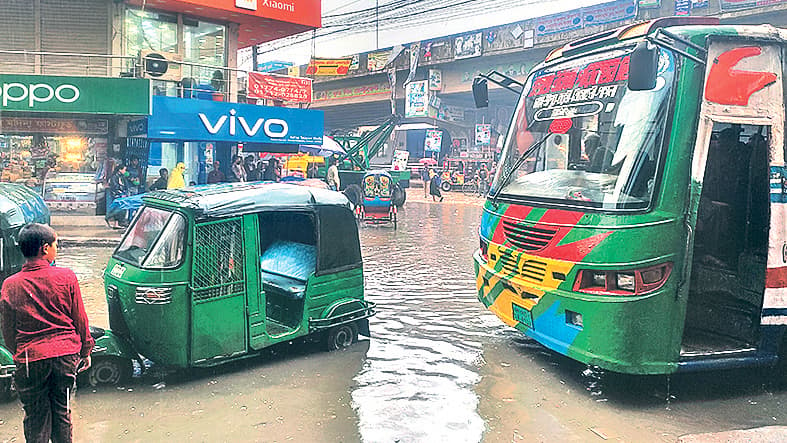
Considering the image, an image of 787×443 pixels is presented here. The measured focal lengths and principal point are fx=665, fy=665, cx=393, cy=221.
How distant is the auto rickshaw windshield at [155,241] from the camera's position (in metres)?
5.73

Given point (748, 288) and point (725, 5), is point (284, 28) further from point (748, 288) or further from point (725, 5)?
point (748, 288)

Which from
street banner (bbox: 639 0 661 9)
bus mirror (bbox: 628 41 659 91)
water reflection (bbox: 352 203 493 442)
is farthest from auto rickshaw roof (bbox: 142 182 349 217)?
street banner (bbox: 639 0 661 9)

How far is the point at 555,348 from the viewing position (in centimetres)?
Answer: 572

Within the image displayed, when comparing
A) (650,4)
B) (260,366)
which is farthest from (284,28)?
(260,366)

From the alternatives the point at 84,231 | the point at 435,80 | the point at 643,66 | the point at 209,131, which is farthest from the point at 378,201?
the point at 435,80

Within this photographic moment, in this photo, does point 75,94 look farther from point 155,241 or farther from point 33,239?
point 33,239

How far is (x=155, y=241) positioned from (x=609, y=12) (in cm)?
2788

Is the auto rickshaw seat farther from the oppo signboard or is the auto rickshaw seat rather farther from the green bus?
the oppo signboard

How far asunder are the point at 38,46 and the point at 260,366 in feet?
53.9

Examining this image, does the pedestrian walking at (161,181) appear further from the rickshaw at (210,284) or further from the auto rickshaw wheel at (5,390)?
the auto rickshaw wheel at (5,390)

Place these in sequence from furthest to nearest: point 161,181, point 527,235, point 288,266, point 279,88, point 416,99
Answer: point 416,99
point 279,88
point 161,181
point 288,266
point 527,235

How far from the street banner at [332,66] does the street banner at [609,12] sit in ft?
64.5

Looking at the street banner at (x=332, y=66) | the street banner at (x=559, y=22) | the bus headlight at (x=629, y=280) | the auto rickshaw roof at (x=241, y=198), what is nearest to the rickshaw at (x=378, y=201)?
the auto rickshaw roof at (x=241, y=198)

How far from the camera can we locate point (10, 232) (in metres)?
5.95
